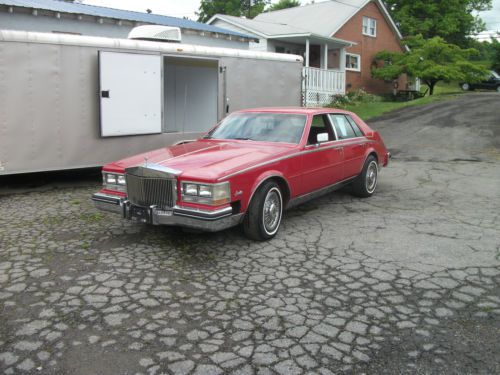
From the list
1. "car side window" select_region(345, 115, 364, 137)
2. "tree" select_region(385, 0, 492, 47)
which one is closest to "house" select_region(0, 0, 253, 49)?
"car side window" select_region(345, 115, 364, 137)

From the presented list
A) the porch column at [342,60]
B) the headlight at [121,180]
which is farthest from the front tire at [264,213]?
the porch column at [342,60]

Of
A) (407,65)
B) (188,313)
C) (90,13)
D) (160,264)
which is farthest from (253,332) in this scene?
(407,65)

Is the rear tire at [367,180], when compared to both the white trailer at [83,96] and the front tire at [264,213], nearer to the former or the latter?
the front tire at [264,213]

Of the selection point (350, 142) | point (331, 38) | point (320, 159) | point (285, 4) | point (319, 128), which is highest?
point (285, 4)

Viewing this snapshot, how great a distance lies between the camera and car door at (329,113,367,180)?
764 cm

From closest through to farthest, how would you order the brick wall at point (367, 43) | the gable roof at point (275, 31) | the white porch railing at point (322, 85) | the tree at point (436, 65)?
the white porch railing at point (322, 85) → the gable roof at point (275, 31) → the tree at point (436, 65) → the brick wall at point (367, 43)

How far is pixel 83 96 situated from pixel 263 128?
12.0 ft

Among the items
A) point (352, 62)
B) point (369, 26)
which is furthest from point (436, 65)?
point (369, 26)

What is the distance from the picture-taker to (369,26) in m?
32.1

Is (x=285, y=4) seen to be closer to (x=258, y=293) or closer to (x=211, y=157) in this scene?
(x=211, y=157)

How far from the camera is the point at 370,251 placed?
5594mm

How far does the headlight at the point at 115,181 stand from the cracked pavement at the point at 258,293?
0.61 m

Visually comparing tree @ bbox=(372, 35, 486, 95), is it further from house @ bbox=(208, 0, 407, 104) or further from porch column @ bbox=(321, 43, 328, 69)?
porch column @ bbox=(321, 43, 328, 69)

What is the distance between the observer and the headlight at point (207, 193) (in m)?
5.18
